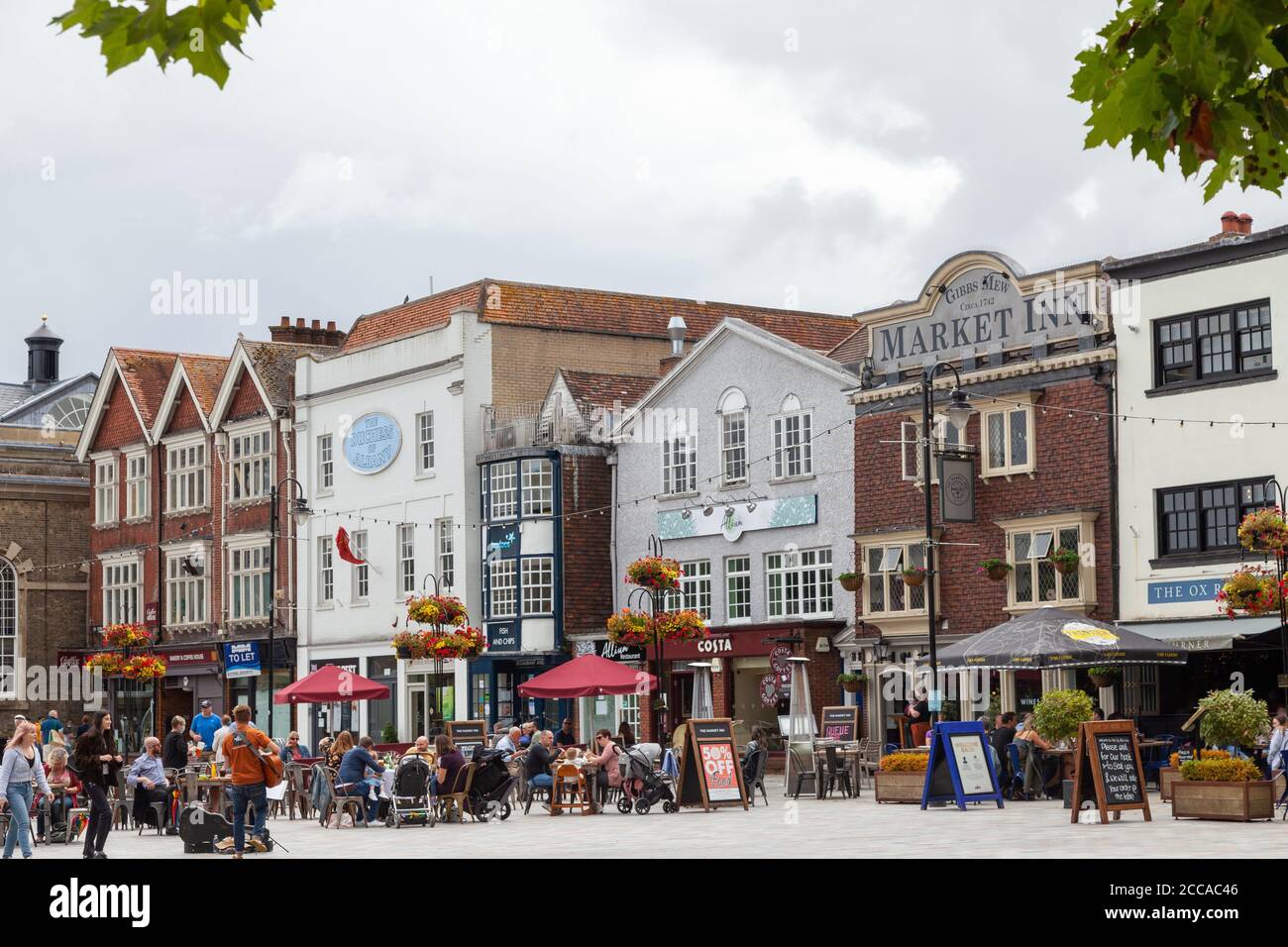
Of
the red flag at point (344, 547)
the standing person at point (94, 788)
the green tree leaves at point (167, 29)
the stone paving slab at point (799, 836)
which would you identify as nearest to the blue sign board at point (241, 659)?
the red flag at point (344, 547)

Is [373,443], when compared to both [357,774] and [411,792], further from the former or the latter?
[411,792]

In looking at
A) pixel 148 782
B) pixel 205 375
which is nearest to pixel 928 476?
pixel 148 782

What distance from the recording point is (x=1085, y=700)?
90.1 ft

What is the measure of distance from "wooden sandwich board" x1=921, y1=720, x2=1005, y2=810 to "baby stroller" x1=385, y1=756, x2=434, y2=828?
6.95 m

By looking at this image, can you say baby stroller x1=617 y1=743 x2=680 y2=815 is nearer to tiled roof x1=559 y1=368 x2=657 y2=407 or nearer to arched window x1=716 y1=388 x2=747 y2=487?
arched window x1=716 y1=388 x2=747 y2=487

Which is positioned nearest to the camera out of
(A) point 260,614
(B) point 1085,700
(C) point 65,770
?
(C) point 65,770

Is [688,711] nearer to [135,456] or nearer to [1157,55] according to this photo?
[135,456]

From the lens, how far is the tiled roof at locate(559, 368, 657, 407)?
161 feet

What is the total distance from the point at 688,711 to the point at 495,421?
8897 millimetres

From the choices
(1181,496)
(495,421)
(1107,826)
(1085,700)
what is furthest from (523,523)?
(1107,826)

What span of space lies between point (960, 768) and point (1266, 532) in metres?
6.19

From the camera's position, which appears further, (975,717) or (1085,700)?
(975,717)
